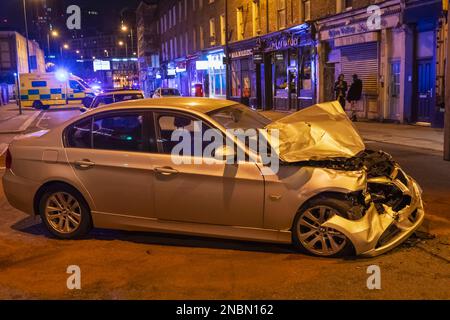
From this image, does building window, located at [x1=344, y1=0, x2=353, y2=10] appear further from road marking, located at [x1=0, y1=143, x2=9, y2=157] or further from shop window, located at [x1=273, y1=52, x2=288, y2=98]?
road marking, located at [x1=0, y1=143, x2=9, y2=157]

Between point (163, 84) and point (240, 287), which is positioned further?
point (163, 84)

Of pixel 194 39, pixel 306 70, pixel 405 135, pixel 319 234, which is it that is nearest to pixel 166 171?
pixel 319 234

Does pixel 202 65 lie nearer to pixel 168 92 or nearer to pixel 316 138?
pixel 168 92

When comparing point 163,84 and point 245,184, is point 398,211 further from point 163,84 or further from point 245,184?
point 163,84

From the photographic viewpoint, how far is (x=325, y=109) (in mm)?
6293

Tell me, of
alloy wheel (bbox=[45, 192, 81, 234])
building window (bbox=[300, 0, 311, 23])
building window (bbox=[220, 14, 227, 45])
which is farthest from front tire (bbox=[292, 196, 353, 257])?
building window (bbox=[220, 14, 227, 45])

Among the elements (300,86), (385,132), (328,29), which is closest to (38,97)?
(300,86)

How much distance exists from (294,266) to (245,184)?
3.03 feet

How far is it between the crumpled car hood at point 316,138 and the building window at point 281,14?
2276 centimetres

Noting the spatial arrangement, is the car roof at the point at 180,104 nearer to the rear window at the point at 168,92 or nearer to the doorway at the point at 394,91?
Result: the doorway at the point at 394,91

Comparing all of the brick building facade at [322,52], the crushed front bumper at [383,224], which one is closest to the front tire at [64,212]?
the crushed front bumper at [383,224]

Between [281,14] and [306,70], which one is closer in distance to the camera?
[306,70]

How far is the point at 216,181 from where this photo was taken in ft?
17.6

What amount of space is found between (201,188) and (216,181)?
0.18 m
